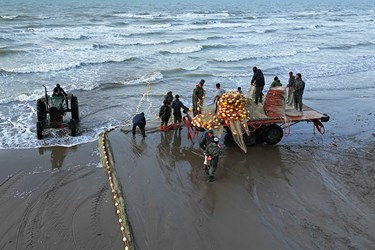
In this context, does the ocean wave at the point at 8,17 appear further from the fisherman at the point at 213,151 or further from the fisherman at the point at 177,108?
the fisherman at the point at 213,151

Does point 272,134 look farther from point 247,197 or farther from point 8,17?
point 8,17

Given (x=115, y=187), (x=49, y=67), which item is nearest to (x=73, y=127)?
(x=115, y=187)

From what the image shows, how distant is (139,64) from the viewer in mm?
26688

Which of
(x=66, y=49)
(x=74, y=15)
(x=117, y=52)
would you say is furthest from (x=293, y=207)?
(x=74, y=15)

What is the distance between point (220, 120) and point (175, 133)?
2.18 meters

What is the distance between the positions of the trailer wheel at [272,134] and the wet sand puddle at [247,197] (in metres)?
0.25

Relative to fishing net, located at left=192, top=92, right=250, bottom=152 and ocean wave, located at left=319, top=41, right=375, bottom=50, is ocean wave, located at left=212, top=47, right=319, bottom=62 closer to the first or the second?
ocean wave, located at left=319, top=41, right=375, bottom=50

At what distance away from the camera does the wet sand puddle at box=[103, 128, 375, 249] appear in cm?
853

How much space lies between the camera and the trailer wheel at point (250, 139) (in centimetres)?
1279

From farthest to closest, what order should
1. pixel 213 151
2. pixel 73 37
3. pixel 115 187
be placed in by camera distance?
pixel 73 37
pixel 213 151
pixel 115 187

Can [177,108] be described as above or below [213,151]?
above

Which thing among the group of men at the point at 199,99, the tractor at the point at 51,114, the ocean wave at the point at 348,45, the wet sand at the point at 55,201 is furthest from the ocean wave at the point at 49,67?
the ocean wave at the point at 348,45

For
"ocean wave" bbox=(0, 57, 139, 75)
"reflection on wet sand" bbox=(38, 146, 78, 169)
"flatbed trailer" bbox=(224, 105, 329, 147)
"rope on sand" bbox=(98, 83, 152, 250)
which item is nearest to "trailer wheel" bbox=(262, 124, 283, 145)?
"flatbed trailer" bbox=(224, 105, 329, 147)

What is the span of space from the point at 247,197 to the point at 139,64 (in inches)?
713
